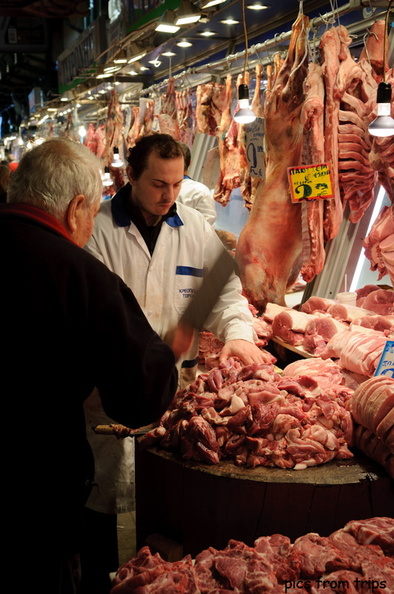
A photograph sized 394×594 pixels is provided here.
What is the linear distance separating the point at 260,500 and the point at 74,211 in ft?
3.93

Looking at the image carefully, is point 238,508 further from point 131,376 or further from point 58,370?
point 58,370

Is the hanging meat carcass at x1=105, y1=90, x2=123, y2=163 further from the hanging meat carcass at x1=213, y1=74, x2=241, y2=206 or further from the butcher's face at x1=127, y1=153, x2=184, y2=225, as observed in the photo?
the butcher's face at x1=127, y1=153, x2=184, y2=225

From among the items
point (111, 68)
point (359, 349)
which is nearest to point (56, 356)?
point (359, 349)

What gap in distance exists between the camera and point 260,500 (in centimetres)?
223

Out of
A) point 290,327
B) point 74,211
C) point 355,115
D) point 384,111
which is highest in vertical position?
point 355,115

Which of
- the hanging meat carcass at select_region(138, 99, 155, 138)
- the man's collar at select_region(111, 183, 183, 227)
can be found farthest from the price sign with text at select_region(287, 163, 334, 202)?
the hanging meat carcass at select_region(138, 99, 155, 138)

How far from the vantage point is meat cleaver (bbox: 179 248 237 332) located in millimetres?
2787

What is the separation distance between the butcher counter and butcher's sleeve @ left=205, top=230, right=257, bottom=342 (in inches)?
39.4

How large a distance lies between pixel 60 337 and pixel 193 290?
5.94ft

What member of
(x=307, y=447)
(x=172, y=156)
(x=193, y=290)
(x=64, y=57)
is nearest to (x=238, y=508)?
(x=307, y=447)

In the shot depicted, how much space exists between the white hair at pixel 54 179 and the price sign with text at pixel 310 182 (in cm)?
267

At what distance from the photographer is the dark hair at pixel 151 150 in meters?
3.28

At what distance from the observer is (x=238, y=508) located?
2246 mm

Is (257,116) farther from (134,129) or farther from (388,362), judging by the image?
(134,129)
